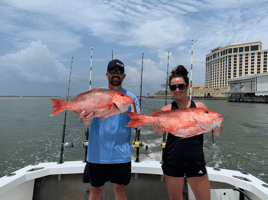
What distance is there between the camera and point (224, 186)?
10.7 feet

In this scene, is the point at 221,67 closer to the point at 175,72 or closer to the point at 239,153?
the point at 239,153

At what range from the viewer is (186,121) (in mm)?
2049

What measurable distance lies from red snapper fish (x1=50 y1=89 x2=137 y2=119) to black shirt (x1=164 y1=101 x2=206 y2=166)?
0.90m

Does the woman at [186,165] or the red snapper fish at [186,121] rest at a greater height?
the red snapper fish at [186,121]

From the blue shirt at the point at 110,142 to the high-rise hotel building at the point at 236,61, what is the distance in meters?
142

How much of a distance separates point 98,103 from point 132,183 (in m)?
2.33

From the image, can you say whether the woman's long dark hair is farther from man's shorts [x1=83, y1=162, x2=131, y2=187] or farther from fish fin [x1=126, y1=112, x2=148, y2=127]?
man's shorts [x1=83, y1=162, x2=131, y2=187]

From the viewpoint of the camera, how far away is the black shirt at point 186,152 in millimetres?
2111

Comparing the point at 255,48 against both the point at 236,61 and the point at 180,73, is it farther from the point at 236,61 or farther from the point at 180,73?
the point at 180,73

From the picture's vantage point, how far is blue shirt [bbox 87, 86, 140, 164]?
2238 mm

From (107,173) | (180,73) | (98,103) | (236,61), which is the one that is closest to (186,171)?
(107,173)

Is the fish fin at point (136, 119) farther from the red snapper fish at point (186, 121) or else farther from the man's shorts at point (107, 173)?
the man's shorts at point (107, 173)

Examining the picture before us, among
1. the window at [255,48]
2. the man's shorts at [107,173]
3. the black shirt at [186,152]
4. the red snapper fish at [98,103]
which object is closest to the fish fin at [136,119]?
the red snapper fish at [98,103]

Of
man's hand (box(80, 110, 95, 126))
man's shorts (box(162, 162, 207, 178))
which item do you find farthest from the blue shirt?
man's shorts (box(162, 162, 207, 178))
